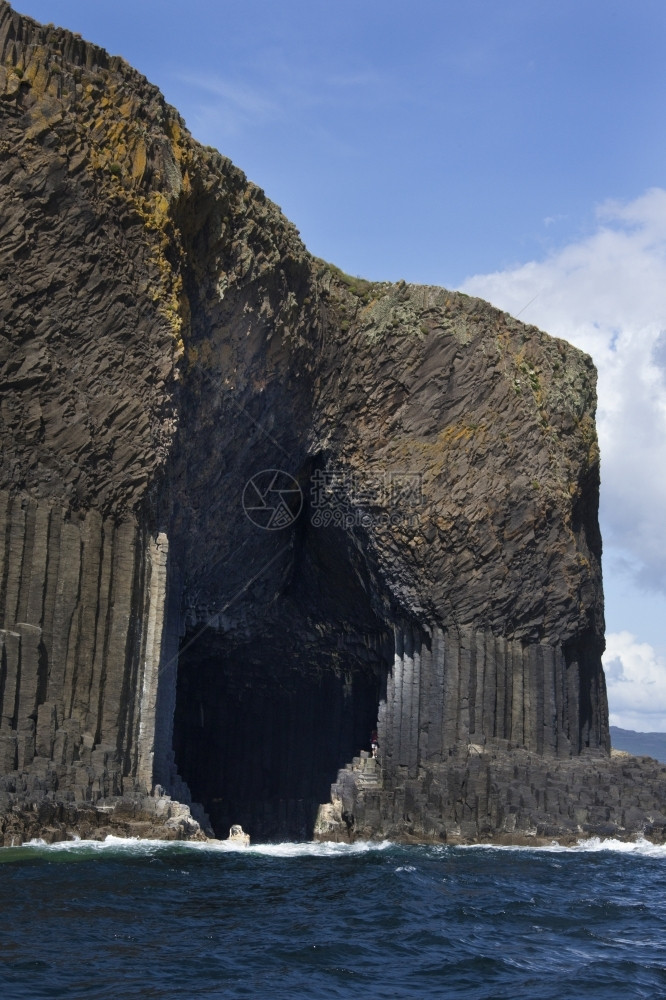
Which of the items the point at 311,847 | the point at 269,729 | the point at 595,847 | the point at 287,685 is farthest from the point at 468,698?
the point at 269,729

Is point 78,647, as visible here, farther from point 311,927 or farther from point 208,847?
point 311,927

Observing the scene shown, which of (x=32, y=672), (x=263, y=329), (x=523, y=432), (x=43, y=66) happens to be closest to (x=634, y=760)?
(x=523, y=432)

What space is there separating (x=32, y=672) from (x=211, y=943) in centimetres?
1198

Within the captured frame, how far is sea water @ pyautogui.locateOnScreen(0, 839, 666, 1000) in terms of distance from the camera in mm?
16234

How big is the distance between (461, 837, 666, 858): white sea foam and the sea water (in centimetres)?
516

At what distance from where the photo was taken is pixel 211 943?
18.2 m

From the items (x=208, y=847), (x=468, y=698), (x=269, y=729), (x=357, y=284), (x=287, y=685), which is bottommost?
(x=208, y=847)

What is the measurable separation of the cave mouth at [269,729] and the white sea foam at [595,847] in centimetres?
937

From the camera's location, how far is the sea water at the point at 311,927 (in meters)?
→ 16.2

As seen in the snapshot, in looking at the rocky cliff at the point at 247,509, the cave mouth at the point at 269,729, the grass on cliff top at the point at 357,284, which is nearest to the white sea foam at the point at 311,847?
the rocky cliff at the point at 247,509

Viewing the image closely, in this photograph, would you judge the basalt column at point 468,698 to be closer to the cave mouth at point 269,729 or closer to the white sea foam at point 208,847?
the white sea foam at point 208,847

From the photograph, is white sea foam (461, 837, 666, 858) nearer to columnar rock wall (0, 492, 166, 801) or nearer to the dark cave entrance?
the dark cave entrance

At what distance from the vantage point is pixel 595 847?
36.1 metres

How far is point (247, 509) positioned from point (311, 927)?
20.2 m
